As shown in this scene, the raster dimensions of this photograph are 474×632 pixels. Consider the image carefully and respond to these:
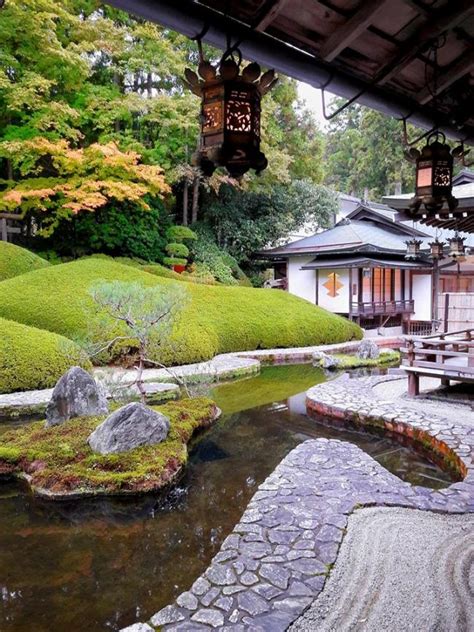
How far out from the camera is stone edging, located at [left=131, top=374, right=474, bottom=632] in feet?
10.3

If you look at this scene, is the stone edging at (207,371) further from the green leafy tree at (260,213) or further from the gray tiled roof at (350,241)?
the green leafy tree at (260,213)

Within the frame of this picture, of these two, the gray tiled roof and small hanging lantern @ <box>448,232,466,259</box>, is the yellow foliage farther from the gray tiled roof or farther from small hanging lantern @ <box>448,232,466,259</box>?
small hanging lantern @ <box>448,232,466,259</box>

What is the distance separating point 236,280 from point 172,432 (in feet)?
49.0

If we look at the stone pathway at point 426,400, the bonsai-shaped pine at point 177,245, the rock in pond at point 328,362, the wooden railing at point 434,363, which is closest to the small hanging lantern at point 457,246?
the wooden railing at point 434,363

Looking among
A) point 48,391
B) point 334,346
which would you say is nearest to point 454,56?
point 48,391

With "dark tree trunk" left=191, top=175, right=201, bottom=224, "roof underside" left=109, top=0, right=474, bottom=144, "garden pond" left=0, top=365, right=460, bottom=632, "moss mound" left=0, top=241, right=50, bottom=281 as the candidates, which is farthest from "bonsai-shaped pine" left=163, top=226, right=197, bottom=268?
"roof underside" left=109, top=0, right=474, bottom=144

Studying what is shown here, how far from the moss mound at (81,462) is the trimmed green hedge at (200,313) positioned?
486 cm

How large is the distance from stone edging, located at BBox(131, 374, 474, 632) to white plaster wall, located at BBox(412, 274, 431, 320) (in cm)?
1573

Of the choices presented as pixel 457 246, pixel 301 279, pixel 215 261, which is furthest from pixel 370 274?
pixel 457 246

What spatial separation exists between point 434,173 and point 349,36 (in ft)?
5.77

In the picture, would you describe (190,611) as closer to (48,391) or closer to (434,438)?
(434,438)

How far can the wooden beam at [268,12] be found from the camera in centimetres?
219

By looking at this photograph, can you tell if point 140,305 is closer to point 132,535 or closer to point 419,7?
point 132,535

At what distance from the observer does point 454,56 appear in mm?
3102
